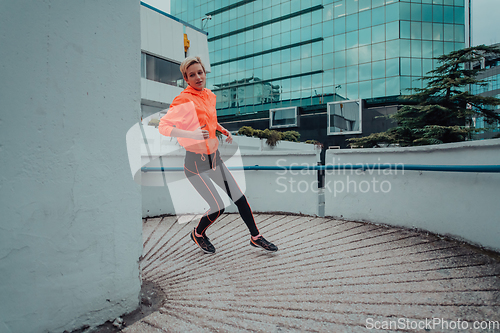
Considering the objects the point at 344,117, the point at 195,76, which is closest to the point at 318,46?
the point at 344,117

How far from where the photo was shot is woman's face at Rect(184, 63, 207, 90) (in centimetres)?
284

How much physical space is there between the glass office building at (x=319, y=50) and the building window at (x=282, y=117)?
1.34 feet

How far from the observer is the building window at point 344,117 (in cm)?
3138

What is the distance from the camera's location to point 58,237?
5.41 ft

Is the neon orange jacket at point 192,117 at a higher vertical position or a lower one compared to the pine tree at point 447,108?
lower

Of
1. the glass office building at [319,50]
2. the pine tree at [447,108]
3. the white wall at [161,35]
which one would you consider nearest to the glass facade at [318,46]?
the glass office building at [319,50]

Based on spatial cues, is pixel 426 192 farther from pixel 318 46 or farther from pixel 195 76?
pixel 318 46

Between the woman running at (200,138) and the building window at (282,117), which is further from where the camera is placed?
the building window at (282,117)

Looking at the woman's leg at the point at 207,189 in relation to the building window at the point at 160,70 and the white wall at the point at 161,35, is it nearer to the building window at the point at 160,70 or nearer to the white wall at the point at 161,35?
the building window at the point at 160,70

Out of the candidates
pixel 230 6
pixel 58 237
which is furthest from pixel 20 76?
pixel 230 6

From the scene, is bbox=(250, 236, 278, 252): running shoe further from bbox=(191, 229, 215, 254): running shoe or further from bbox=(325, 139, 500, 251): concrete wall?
bbox=(325, 139, 500, 251): concrete wall

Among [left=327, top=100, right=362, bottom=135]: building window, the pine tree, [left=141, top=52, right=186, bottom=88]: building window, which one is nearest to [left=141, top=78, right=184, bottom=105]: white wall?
[left=141, top=52, right=186, bottom=88]: building window

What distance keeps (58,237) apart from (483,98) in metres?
15.5

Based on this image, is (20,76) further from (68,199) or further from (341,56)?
(341,56)
